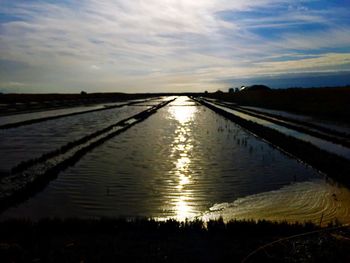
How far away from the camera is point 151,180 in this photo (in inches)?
347

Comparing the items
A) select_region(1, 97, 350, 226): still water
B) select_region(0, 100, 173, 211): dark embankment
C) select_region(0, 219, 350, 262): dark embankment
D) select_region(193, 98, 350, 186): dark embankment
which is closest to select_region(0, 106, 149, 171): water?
select_region(0, 100, 173, 211): dark embankment

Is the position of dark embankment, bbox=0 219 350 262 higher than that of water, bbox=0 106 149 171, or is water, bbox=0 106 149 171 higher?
dark embankment, bbox=0 219 350 262

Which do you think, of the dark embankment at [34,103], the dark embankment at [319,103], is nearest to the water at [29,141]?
the dark embankment at [34,103]

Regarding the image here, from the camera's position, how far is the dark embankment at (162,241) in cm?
454

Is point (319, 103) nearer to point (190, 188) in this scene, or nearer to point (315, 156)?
point (315, 156)

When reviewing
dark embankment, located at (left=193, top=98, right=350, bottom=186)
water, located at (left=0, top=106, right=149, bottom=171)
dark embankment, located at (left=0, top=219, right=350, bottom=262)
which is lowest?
dark embankment, located at (left=193, top=98, right=350, bottom=186)

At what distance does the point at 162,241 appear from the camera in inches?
199

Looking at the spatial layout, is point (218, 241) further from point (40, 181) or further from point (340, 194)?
point (40, 181)

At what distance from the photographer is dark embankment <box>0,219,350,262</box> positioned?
4.54 meters

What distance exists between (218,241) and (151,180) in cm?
383

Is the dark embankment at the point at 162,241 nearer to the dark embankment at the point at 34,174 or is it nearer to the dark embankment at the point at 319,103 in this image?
the dark embankment at the point at 34,174

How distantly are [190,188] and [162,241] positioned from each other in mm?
3044

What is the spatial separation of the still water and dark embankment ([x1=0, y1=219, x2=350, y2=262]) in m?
0.84

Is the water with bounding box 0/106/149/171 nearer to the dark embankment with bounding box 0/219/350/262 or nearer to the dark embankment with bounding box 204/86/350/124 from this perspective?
the dark embankment with bounding box 0/219/350/262
